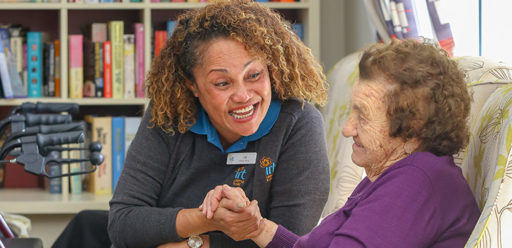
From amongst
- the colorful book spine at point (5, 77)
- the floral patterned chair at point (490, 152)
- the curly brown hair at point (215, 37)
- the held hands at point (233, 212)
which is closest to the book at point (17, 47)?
the colorful book spine at point (5, 77)

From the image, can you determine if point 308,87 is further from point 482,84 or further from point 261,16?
point 482,84

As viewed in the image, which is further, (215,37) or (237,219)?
(215,37)

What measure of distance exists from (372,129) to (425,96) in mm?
109

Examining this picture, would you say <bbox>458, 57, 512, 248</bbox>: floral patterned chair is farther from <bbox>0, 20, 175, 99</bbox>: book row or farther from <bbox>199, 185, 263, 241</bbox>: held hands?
<bbox>0, 20, 175, 99</bbox>: book row

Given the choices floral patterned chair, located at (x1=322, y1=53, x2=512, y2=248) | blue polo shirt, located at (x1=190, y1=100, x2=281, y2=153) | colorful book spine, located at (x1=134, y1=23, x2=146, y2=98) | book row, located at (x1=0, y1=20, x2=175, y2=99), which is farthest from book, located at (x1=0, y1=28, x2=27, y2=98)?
floral patterned chair, located at (x1=322, y1=53, x2=512, y2=248)

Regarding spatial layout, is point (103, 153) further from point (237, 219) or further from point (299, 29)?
point (237, 219)

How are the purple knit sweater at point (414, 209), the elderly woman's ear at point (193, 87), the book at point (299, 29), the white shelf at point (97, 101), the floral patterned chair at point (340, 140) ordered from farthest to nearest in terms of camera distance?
1. the book at point (299, 29)
2. the white shelf at point (97, 101)
3. the floral patterned chair at point (340, 140)
4. the elderly woman's ear at point (193, 87)
5. the purple knit sweater at point (414, 209)

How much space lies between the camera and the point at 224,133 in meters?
1.70

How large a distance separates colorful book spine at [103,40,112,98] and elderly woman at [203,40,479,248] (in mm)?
2240

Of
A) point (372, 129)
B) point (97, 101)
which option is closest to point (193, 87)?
point (372, 129)

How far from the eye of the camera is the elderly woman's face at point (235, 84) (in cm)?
161

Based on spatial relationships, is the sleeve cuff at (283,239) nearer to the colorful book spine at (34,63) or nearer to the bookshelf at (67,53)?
the bookshelf at (67,53)

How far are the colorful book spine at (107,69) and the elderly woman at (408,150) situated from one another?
7.35ft

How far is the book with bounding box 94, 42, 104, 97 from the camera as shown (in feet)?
10.6
